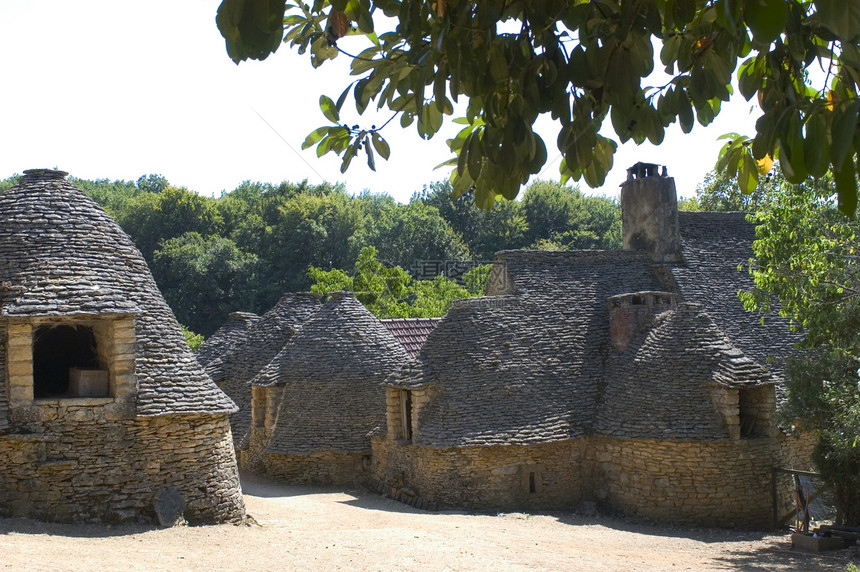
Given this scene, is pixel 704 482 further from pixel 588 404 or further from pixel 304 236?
pixel 304 236

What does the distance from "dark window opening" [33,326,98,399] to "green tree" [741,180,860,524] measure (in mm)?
13684

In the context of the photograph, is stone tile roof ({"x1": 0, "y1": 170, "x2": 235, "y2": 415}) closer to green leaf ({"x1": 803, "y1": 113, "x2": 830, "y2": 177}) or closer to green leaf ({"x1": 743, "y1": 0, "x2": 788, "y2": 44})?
green leaf ({"x1": 803, "y1": 113, "x2": 830, "y2": 177})

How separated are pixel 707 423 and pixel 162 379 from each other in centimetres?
1109

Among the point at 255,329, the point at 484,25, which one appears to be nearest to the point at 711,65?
the point at 484,25

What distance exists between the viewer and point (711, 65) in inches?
177

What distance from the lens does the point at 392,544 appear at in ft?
47.0

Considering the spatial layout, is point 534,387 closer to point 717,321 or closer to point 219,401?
point 717,321

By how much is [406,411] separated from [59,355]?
308 inches

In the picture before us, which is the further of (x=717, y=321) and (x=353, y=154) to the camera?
(x=717, y=321)

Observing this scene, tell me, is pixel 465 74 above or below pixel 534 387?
above

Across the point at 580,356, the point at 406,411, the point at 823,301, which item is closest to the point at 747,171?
the point at 823,301

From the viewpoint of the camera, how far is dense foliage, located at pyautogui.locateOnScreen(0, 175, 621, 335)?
2185 inches

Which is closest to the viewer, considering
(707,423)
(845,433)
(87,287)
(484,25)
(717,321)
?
(484,25)

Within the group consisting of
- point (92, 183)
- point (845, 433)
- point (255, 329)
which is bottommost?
point (845, 433)
